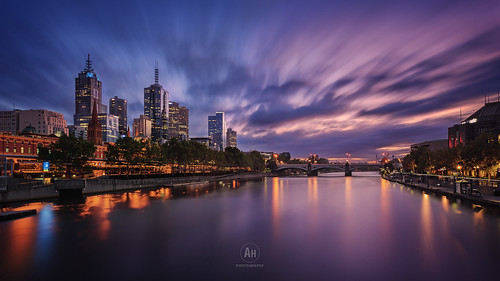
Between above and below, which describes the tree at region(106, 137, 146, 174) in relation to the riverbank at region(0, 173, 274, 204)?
above

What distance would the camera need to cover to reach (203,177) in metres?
119

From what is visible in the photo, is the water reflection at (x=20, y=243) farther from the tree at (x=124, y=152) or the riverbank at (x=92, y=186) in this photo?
the tree at (x=124, y=152)

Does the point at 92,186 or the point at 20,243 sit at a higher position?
the point at 92,186

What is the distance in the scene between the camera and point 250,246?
76.3 feet

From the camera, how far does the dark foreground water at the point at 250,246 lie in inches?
680

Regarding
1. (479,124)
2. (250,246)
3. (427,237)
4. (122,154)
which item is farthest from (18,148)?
(479,124)

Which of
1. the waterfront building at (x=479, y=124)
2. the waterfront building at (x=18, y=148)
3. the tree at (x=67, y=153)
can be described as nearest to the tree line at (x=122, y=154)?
the tree at (x=67, y=153)

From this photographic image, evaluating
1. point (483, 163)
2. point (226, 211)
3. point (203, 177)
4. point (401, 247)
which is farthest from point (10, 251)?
point (203, 177)

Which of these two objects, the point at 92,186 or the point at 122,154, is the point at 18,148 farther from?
the point at 92,186

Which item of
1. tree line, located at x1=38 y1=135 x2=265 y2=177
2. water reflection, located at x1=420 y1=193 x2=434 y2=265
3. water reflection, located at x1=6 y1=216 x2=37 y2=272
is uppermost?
tree line, located at x1=38 y1=135 x2=265 y2=177

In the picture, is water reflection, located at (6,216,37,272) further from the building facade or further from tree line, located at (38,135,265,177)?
the building facade

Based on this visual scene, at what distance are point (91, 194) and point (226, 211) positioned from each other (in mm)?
39101

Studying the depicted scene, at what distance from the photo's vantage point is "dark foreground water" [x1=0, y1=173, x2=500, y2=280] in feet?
56.6

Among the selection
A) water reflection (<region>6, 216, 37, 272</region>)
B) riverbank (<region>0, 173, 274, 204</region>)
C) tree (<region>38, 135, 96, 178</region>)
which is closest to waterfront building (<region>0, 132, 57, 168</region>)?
tree (<region>38, 135, 96, 178</region>)
